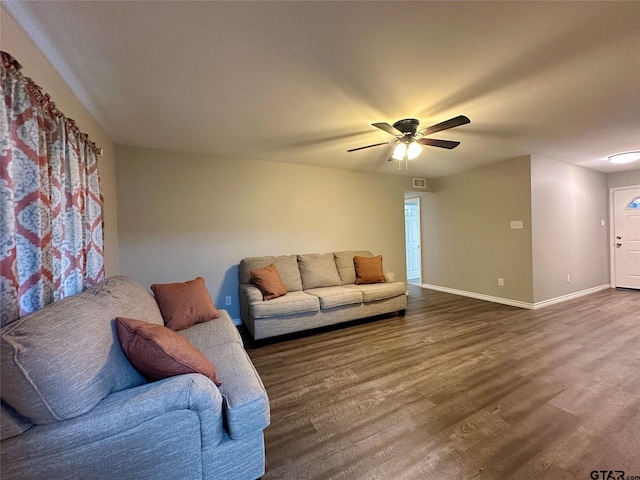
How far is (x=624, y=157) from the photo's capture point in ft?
13.3

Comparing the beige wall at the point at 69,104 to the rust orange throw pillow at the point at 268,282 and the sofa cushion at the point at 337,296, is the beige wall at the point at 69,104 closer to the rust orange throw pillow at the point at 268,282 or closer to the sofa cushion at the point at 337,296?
the rust orange throw pillow at the point at 268,282

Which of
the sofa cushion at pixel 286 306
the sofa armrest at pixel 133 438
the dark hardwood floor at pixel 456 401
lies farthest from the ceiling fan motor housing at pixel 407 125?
the sofa armrest at pixel 133 438

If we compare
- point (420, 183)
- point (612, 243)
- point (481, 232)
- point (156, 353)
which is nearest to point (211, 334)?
point (156, 353)

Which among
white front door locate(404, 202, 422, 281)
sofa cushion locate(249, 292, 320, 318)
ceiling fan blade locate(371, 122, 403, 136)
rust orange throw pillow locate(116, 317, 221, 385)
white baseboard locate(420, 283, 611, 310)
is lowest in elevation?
white baseboard locate(420, 283, 611, 310)

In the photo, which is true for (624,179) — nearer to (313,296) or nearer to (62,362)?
(313,296)

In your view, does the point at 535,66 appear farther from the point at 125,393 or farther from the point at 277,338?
the point at 277,338

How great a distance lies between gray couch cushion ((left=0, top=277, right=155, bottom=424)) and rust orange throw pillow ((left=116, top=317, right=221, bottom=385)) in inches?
2.7

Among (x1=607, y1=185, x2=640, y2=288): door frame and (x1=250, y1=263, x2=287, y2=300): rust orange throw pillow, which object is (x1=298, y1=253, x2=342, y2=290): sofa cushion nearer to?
(x1=250, y1=263, x2=287, y2=300): rust orange throw pillow

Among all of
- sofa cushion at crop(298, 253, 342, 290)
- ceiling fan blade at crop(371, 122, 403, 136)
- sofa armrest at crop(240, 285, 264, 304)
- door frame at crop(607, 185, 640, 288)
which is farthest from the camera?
door frame at crop(607, 185, 640, 288)

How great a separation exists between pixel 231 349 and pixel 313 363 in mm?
1008

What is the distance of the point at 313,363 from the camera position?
8.43ft

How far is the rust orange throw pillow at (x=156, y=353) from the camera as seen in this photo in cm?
126

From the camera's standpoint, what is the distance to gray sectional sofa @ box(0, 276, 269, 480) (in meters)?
Result: 0.93

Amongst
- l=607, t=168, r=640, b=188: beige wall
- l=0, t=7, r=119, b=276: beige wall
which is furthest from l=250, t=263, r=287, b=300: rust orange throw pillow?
l=607, t=168, r=640, b=188: beige wall
